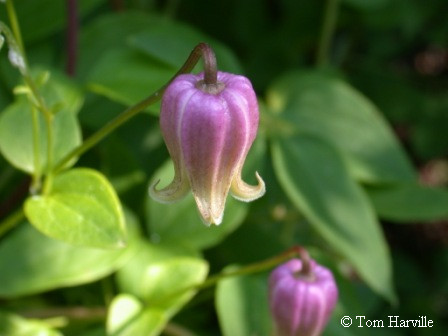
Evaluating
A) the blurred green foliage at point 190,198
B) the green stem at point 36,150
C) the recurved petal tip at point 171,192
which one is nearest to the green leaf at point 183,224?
the blurred green foliage at point 190,198

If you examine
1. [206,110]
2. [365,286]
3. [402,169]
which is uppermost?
[206,110]

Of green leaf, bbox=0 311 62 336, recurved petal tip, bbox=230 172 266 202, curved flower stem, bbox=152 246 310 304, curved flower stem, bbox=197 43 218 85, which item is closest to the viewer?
curved flower stem, bbox=197 43 218 85

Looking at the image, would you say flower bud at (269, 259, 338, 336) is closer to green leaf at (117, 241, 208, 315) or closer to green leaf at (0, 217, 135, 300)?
green leaf at (117, 241, 208, 315)

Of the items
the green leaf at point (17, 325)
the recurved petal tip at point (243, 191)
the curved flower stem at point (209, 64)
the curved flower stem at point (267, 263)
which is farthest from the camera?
the green leaf at point (17, 325)

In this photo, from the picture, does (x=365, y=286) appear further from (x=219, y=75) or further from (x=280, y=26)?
(x=219, y=75)

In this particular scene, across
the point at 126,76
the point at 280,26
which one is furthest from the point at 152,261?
the point at 280,26

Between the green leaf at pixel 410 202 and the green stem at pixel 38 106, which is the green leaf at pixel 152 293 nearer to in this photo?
the green stem at pixel 38 106

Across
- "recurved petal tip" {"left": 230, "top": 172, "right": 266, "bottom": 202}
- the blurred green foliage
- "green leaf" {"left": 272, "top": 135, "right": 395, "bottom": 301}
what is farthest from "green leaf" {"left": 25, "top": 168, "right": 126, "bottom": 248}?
"green leaf" {"left": 272, "top": 135, "right": 395, "bottom": 301}

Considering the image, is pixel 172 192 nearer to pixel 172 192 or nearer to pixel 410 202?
pixel 172 192
